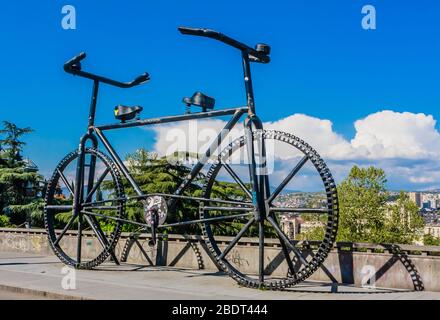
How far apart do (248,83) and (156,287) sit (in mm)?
4101

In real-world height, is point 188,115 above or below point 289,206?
above

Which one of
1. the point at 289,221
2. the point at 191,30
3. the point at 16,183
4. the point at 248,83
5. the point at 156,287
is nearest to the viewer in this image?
the point at 156,287

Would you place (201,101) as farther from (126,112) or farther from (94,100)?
(94,100)

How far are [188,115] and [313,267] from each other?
3935mm

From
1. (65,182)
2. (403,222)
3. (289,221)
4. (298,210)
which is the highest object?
(65,182)

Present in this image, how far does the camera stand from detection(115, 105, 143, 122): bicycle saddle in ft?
41.8

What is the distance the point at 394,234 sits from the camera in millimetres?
63781

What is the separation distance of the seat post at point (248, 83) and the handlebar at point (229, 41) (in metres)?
0.12

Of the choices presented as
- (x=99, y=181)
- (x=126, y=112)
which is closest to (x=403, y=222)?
(x=99, y=181)

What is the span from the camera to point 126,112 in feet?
42.0

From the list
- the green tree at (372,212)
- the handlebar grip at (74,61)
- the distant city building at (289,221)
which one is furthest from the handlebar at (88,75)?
the green tree at (372,212)

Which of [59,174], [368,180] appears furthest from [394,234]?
[59,174]
